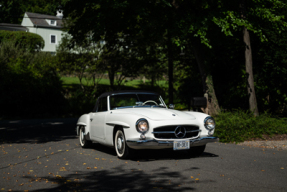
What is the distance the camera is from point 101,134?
347 inches

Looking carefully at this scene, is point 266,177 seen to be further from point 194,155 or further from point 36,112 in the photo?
point 36,112

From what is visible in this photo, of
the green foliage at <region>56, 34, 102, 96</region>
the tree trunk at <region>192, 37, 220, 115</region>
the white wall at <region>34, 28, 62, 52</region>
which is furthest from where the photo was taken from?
the white wall at <region>34, 28, 62, 52</region>

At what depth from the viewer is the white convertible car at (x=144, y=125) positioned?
7.39 metres

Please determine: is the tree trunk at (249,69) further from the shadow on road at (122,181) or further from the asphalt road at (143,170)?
the shadow on road at (122,181)

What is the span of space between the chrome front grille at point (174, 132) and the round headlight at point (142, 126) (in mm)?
185

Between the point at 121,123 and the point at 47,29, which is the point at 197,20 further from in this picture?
the point at 47,29

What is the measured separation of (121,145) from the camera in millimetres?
7898

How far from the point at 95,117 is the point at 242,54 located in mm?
10772

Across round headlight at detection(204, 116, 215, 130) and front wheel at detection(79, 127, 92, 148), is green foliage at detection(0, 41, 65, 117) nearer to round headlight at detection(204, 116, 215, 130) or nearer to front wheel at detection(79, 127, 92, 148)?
front wheel at detection(79, 127, 92, 148)

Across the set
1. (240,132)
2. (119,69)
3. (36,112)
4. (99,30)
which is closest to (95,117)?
(240,132)

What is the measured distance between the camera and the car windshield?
8.95m

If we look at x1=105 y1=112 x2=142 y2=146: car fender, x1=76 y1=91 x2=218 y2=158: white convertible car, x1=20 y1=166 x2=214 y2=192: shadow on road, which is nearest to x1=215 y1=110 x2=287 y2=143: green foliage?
x1=76 y1=91 x2=218 y2=158: white convertible car

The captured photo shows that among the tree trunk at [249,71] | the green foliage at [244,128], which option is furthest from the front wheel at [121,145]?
the tree trunk at [249,71]

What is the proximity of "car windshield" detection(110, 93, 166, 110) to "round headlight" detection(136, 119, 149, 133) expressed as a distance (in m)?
1.50
